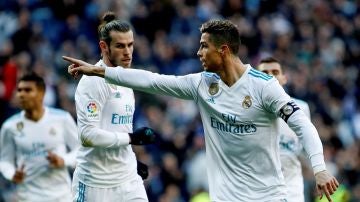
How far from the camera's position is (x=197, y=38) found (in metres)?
22.7

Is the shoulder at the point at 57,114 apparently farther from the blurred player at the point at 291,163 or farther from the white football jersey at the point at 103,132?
the blurred player at the point at 291,163

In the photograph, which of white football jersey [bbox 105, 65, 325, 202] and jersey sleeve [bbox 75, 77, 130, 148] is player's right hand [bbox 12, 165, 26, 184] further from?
white football jersey [bbox 105, 65, 325, 202]

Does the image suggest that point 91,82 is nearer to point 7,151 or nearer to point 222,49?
point 222,49

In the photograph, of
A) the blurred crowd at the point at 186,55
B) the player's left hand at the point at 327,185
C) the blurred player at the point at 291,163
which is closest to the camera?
the player's left hand at the point at 327,185

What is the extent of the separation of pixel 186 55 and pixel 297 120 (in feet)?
46.7

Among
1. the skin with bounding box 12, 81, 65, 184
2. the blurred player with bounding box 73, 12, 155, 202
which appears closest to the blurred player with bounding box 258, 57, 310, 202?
the blurred player with bounding box 73, 12, 155, 202

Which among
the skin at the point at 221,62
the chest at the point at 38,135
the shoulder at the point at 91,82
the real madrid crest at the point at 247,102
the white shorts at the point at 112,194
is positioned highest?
the skin at the point at 221,62

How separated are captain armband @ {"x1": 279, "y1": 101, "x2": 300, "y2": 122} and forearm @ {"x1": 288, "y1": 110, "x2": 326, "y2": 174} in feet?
0.10

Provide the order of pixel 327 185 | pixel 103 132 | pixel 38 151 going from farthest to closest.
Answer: pixel 38 151, pixel 103 132, pixel 327 185

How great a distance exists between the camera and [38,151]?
1144cm

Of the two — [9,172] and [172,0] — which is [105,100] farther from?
[172,0]

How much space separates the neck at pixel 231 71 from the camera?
333 inches

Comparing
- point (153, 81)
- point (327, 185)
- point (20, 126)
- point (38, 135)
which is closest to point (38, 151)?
point (38, 135)

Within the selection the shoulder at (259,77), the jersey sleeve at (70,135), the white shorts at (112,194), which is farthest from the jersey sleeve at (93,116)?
the jersey sleeve at (70,135)
